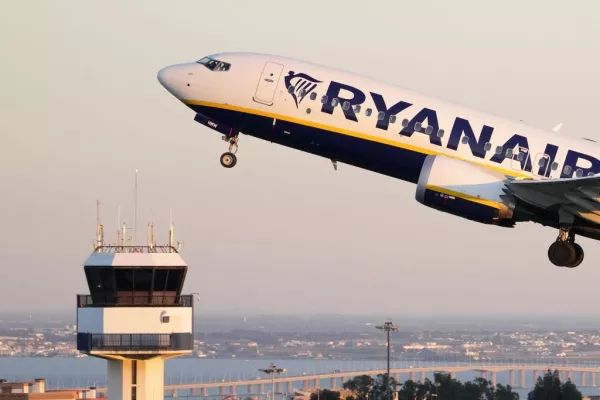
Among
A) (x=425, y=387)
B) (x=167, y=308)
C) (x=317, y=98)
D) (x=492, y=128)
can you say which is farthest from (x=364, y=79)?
(x=425, y=387)

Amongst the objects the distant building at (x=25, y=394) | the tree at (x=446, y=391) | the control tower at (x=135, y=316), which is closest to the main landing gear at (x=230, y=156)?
the control tower at (x=135, y=316)

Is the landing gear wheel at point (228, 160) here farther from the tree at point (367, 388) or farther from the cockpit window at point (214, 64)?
the tree at point (367, 388)

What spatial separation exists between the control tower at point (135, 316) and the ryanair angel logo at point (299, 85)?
73.0 feet

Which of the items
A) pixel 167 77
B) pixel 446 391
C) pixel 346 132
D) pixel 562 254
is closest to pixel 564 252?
pixel 562 254

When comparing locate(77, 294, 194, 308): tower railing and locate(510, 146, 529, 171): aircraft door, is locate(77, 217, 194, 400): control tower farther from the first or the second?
locate(510, 146, 529, 171): aircraft door

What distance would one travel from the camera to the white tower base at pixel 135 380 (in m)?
73.4

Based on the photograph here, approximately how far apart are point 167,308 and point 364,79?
78.1 ft

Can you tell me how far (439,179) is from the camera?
52625 mm

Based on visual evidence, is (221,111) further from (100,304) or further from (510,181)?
(100,304)

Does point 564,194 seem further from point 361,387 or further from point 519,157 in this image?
point 361,387

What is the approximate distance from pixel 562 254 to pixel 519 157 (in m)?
3.97

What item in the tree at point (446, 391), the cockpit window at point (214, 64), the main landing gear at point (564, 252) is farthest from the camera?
the tree at point (446, 391)

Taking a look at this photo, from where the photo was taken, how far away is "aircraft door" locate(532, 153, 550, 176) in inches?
2124

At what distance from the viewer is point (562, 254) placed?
2119 inches
